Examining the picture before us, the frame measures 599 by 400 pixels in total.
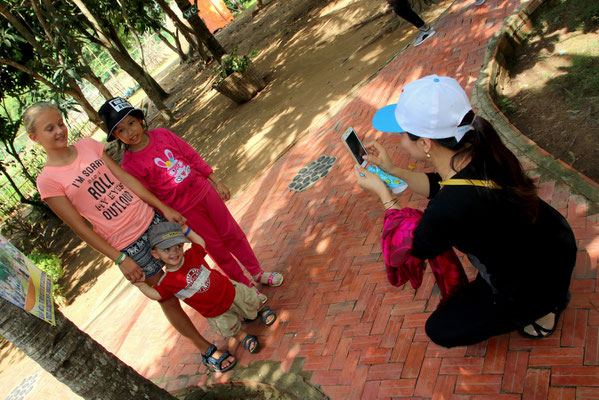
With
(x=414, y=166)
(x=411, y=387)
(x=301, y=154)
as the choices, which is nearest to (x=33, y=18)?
(x=301, y=154)

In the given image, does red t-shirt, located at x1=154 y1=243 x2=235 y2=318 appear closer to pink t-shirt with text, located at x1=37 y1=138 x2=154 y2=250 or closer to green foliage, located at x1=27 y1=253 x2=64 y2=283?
pink t-shirt with text, located at x1=37 y1=138 x2=154 y2=250

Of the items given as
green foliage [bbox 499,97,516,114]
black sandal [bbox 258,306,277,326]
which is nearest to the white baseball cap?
black sandal [bbox 258,306,277,326]

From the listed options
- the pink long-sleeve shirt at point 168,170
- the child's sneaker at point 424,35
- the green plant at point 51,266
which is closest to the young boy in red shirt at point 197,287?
the pink long-sleeve shirt at point 168,170

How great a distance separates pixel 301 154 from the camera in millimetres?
5898

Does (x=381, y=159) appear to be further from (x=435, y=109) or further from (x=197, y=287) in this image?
(x=197, y=287)

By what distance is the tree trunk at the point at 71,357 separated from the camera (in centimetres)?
213

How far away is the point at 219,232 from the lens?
11.4 feet

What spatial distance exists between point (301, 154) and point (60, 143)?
3687 mm

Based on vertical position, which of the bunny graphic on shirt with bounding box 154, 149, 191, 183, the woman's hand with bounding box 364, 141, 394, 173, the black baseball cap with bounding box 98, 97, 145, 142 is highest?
the black baseball cap with bounding box 98, 97, 145, 142

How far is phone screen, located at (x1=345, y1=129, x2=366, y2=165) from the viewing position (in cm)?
247

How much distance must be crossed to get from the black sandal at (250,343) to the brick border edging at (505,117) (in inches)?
108

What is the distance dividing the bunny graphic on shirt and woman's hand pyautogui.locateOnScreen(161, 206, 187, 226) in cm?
25

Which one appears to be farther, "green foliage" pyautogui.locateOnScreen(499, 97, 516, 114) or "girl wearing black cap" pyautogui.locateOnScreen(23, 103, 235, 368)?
"green foliage" pyautogui.locateOnScreen(499, 97, 516, 114)

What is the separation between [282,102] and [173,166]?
573 centimetres
